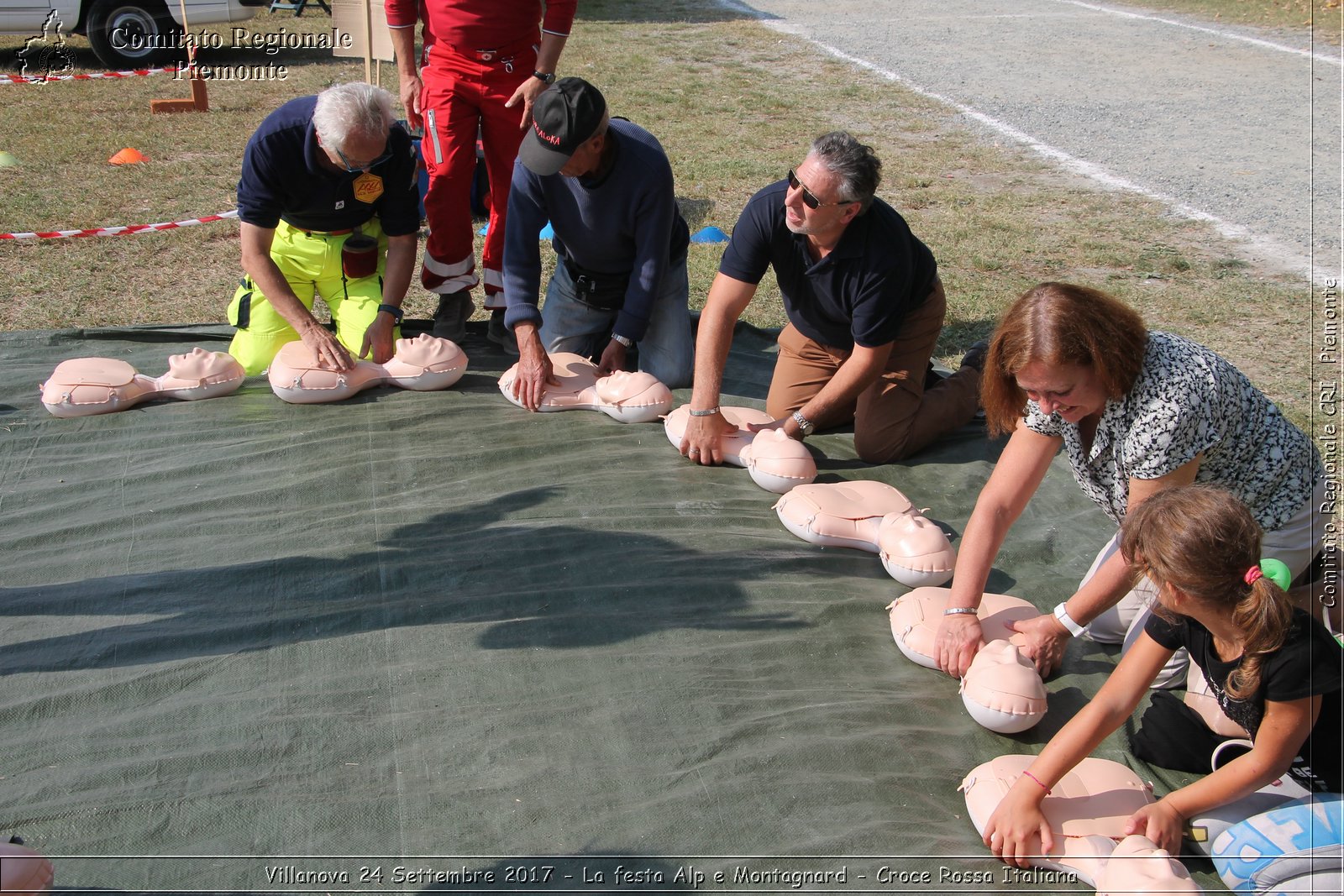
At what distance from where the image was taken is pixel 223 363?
3381mm

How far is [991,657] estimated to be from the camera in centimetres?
224

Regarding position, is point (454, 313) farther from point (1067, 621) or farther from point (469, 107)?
point (1067, 621)

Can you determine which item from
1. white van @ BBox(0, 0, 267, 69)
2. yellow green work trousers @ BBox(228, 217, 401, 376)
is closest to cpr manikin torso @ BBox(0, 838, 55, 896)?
yellow green work trousers @ BBox(228, 217, 401, 376)

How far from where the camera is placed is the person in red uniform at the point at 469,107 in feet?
12.8

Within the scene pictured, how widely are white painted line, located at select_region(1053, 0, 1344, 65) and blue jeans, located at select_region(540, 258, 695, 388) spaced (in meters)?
8.80

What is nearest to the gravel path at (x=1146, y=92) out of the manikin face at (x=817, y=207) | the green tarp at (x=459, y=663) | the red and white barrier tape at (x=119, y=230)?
the manikin face at (x=817, y=207)

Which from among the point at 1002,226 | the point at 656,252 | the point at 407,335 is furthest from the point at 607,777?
the point at 1002,226

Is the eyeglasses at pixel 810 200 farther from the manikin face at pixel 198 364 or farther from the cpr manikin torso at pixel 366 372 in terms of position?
the manikin face at pixel 198 364

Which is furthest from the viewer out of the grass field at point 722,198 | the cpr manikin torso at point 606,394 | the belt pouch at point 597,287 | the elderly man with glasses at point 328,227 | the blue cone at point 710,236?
the blue cone at point 710,236

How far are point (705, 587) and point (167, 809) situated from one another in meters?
1.26

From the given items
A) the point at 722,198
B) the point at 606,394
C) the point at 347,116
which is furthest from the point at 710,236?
the point at 347,116

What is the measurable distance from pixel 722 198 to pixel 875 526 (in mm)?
3938

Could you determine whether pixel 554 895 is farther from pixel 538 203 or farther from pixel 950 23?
pixel 950 23

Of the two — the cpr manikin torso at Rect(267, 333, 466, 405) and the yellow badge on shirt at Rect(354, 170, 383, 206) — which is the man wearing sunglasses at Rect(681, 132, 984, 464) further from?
the yellow badge on shirt at Rect(354, 170, 383, 206)
